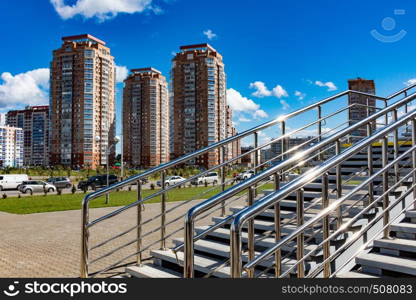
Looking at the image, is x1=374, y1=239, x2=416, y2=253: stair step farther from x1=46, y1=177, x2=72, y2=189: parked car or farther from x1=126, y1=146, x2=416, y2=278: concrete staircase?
x1=46, y1=177, x2=72, y2=189: parked car

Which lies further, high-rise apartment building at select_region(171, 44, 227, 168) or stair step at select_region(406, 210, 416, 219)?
high-rise apartment building at select_region(171, 44, 227, 168)

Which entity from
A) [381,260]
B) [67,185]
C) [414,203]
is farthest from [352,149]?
[67,185]

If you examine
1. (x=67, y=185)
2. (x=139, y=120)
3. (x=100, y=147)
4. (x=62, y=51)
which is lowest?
(x=67, y=185)

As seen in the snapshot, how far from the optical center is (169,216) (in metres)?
10.9

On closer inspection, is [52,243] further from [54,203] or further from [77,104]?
[77,104]

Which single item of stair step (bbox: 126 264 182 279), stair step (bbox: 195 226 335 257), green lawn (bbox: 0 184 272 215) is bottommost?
green lawn (bbox: 0 184 272 215)

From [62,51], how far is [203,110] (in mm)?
30969

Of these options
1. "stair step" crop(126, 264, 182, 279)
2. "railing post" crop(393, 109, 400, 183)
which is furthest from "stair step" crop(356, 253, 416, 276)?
"stair step" crop(126, 264, 182, 279)

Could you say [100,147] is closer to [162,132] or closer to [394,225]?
[162,132]

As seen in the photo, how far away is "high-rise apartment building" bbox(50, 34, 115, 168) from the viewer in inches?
2795

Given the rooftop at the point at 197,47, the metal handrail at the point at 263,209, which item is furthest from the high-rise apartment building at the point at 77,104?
the metal handrail at the point at 263,209

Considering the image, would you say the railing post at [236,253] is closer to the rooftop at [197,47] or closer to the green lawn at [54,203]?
the green lawn at [54,203]

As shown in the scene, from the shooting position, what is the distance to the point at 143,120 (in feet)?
273

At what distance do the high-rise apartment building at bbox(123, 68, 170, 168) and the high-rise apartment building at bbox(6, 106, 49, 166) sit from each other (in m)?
28.9
